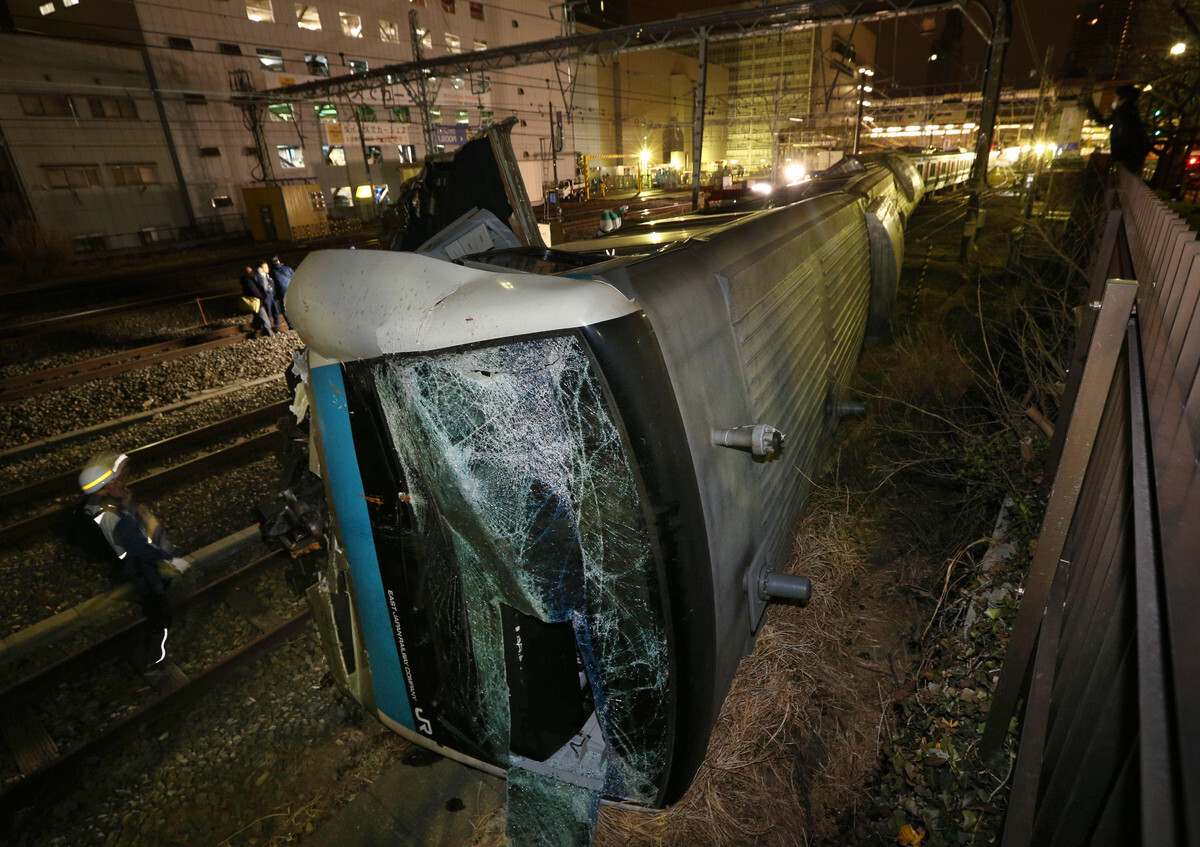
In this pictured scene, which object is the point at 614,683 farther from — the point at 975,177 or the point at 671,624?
the point at 975,177

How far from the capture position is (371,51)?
34688 millimetres

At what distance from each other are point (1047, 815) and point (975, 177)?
46.2ft

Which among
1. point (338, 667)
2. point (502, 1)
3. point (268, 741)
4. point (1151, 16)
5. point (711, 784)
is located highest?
point (502, 1)

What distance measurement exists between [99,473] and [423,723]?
3.37 meters

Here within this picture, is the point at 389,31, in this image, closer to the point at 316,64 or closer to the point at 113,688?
the point at 316,64

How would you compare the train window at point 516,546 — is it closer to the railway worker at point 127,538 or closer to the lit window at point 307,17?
the railway worker at point 127,538

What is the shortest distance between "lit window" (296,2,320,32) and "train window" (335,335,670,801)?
38.8m

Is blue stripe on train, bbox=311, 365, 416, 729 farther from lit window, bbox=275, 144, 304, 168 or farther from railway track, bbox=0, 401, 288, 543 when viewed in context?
lit window, bbox=275, 144, 304, 168

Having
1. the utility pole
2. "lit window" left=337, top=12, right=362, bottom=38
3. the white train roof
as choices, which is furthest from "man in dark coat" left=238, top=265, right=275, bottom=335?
"lit window" left=337, top=12, right=362, bottom=38

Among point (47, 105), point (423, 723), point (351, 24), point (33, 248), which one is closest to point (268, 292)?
point (423, 723)

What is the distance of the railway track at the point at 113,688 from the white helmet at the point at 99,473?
3.57ft

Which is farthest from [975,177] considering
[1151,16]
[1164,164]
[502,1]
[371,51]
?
[502,1]

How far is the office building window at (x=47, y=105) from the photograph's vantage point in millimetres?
23734

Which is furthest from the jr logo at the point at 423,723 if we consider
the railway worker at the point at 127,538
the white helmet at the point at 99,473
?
the white helmet at the point at 99,473
